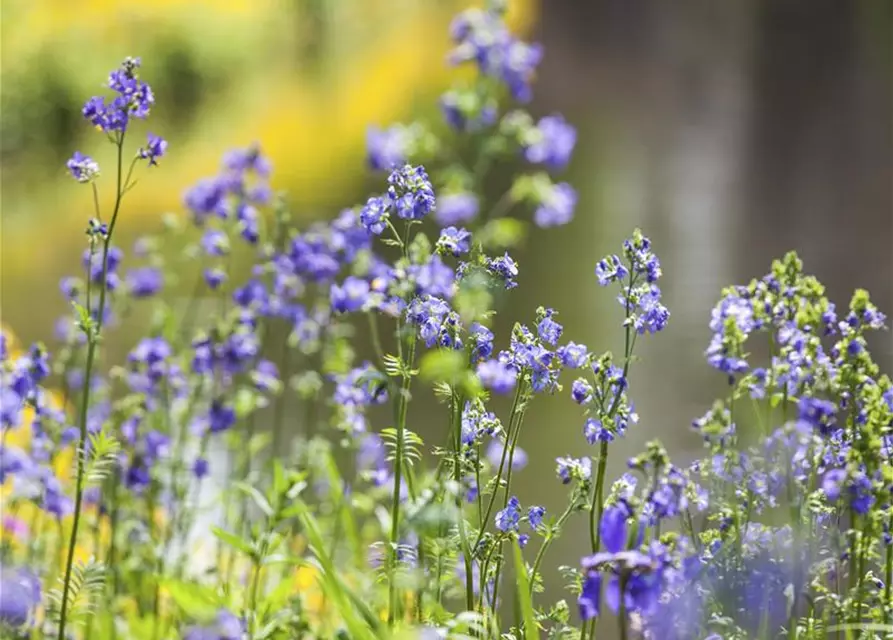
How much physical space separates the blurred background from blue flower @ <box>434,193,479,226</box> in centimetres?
298

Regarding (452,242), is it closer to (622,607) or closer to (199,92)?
(622,607)

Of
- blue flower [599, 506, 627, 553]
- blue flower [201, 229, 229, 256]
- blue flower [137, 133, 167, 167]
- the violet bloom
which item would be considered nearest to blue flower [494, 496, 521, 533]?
blue flower [599, 506, 627, 553]

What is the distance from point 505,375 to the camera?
1.38m

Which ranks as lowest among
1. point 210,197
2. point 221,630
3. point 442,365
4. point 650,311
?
point 221,630

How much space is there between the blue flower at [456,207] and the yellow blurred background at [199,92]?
3.58 meters

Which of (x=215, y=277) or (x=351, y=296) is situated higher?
(x=215, y=277)

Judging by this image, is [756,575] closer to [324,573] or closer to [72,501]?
[324,573]

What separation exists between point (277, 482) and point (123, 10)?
4923mm

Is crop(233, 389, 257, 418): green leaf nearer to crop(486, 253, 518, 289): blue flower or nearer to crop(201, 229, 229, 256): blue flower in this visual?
crop(201, 229, 229, 256): blue flower

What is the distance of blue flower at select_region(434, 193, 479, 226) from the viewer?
5.20 ft

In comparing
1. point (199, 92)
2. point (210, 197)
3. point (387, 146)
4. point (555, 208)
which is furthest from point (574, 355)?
point (199, 92)

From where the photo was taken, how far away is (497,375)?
1.37 m

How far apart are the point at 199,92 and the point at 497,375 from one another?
480 centimetres

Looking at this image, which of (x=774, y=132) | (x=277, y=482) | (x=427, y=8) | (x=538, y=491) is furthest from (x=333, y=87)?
(x=277, y=482)
